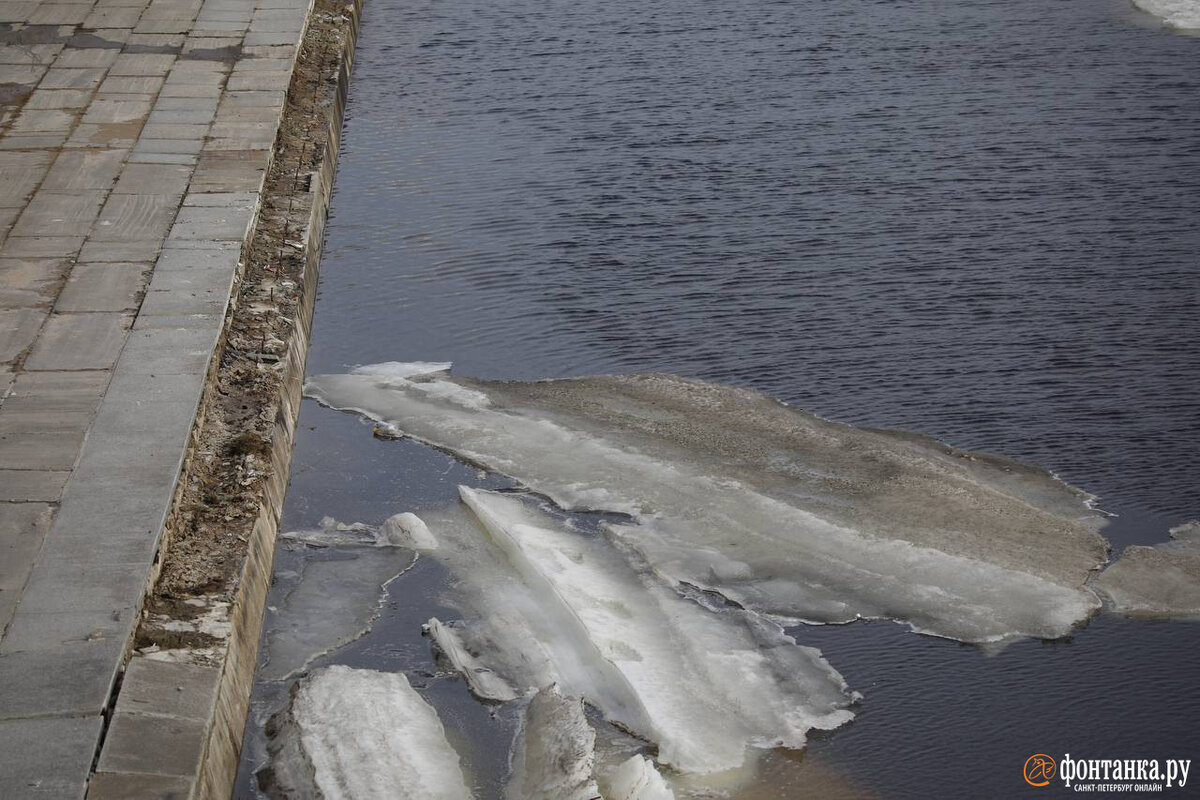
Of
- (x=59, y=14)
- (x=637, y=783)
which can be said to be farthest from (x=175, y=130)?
(x=637, y=783)

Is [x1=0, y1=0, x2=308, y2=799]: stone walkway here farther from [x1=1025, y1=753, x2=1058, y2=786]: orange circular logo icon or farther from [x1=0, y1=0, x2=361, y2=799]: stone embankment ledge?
[x1=1025, y1=753, x2=1058, y2=786]: orange circular logo icon

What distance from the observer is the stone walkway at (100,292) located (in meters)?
4.20

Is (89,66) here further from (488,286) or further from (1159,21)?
(1159,21)

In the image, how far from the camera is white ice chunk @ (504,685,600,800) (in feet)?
14.3

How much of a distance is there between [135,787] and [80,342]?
275cm

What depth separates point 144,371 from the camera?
580 cm

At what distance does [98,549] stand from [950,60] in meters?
8.61

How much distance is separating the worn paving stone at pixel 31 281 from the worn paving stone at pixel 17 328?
0.22ft

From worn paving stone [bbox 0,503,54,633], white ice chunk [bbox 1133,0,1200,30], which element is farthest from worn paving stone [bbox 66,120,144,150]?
white ice chunk [bbox 1133,0,1200,30]

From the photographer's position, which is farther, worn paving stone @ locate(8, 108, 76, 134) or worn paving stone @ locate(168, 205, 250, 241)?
worn paving stone @ locate(8, 108, 76, 134)

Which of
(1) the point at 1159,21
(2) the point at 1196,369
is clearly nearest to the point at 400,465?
(2) the point at 1196,369

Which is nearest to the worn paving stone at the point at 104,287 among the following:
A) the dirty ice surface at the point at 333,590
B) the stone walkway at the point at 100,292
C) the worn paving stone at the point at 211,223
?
the stone walkway at the point at 100,292

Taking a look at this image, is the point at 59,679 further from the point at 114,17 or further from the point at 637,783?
the point at 114,17

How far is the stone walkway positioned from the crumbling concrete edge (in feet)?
0.23
